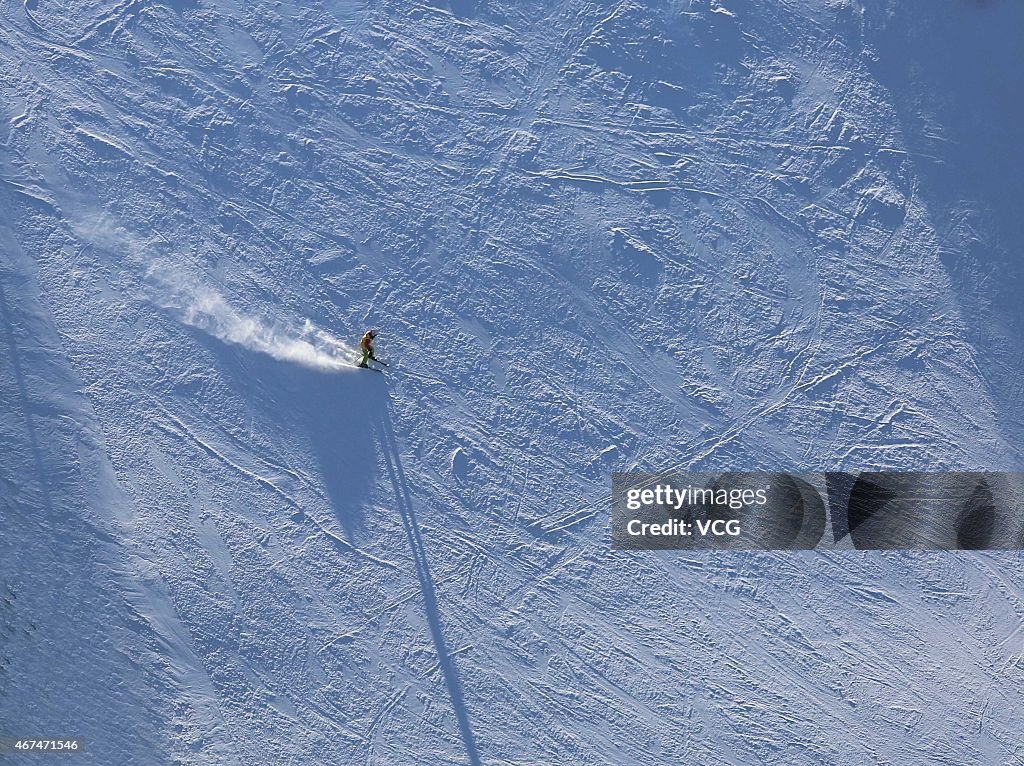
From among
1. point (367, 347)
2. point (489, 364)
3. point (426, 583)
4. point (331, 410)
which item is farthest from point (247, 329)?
point (426, 583)

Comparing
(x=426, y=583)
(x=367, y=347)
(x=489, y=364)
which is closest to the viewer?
(x=367, y=347)

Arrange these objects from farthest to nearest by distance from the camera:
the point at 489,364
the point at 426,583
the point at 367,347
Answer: the point at 489,364
the point at 426,583
the point at 367,347

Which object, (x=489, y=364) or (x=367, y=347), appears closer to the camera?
(x=367, y=347)

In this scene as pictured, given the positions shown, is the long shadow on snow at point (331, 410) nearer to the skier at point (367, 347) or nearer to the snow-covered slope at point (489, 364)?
the snow-covered slope at point (489, 364)

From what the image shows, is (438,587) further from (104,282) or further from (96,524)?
(104,282)

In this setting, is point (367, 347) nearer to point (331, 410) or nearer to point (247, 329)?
point (331, 410)

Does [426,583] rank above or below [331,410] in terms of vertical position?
below

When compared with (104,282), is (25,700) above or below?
below

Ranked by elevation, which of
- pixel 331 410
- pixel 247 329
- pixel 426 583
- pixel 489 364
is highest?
pixel 247 329

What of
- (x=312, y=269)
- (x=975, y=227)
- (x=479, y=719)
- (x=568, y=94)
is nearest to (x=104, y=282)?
(x=312, y=269)
